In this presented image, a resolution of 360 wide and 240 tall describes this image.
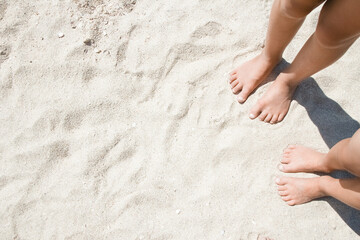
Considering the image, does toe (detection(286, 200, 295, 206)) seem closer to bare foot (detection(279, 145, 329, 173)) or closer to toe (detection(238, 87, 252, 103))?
bare foot (detection(279, 145, 329, 173))

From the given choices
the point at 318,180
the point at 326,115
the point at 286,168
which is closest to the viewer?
the point at 318,180

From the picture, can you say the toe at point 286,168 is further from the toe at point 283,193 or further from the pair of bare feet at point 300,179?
the toe at point 283,193

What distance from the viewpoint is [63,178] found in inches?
60.1

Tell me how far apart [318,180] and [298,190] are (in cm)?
11

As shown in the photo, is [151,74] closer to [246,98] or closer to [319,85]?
[246,98]

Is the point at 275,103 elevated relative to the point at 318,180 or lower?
elevated

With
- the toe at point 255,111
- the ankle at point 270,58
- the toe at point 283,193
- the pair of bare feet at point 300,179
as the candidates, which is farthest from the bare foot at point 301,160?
the ankle at point 270,58

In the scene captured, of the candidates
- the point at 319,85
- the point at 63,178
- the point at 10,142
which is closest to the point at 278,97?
the point at 319,85

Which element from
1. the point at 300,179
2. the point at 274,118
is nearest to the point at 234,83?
the point at 274,118

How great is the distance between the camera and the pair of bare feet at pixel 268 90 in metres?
1.62

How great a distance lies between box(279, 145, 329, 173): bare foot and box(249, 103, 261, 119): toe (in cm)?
24

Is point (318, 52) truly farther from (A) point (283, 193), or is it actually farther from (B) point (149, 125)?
(B) point (149, 125)

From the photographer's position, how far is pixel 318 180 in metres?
1.43

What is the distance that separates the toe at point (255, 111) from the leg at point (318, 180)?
248 millimetres
